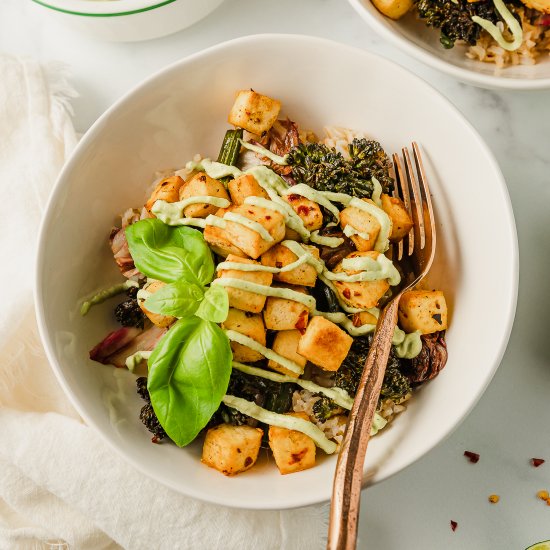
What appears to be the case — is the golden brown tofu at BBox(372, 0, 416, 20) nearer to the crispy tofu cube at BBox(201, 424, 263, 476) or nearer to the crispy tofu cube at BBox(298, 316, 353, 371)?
the crispy tofu cube at BBox(298, 316, 353, 371)

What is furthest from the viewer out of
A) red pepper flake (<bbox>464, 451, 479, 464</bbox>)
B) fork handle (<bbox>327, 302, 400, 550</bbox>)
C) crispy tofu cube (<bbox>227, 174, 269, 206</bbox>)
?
red pepper flake (<bbox>464, 451, 479, 464</bbox>)

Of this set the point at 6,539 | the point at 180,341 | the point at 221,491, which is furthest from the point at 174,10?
the point at 6,539

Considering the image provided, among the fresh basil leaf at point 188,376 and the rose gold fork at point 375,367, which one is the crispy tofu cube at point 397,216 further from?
the fresh basil leaf at point 188,376

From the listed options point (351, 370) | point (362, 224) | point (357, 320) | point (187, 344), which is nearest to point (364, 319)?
point (357, 320)

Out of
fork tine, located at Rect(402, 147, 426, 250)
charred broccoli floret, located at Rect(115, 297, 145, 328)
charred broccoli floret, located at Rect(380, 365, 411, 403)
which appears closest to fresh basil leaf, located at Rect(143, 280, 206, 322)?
charred broccoli floret, located at Rect(115, 297, 145, 328)

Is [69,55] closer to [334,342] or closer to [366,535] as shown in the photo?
[334,342]

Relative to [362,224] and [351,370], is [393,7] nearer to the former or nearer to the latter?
[362,224]
